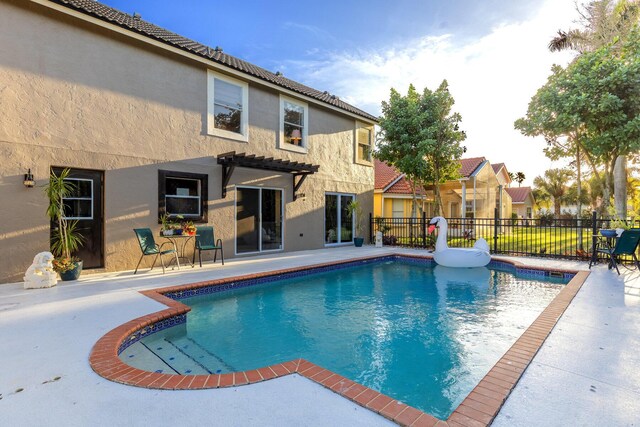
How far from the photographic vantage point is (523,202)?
41.2m

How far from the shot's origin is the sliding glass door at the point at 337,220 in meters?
14.8

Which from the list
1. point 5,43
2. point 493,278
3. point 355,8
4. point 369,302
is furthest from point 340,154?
point 5,43

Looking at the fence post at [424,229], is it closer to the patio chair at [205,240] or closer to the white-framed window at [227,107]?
the white-framed window at [227,107]

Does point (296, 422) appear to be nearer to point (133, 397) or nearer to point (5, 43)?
point (133, 397)

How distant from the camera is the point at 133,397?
2648mm

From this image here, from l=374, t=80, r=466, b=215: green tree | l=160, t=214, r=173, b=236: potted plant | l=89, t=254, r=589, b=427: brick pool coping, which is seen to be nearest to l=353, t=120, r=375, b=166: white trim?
l=374, t=80, r=466, b=215: green tree

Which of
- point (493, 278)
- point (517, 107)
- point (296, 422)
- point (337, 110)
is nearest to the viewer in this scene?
point (296, 422)

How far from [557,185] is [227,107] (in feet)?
128

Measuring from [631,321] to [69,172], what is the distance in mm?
11318

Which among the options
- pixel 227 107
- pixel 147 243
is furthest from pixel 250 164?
pixel 147 243

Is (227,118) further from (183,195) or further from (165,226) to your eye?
(165,226)

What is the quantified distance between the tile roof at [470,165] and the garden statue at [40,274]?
21220 mm

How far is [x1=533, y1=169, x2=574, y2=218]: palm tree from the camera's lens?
3553 cm

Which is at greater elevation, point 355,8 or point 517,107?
point 355,8
